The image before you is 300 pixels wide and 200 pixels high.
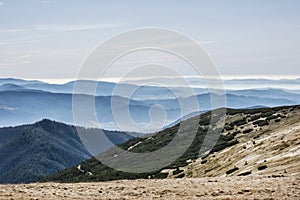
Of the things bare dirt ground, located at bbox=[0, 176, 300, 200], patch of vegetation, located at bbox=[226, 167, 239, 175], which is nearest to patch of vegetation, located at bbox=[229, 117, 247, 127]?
patch of vegetation, located at bbox=[226, 167, 239, 175]

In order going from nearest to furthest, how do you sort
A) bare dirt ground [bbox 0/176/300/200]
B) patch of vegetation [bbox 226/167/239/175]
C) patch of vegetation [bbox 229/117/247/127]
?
bare dirt ground [bbox 0/176/300/200]
patch of vegetation [bbox 226/167/239/175]
patch of vegetation [bbox 229/117/247/127]

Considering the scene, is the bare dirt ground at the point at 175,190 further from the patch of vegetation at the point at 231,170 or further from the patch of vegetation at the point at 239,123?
the patch of vegetation at the point at 239,123

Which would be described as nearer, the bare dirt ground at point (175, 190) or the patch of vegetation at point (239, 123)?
the bare dirt ground at point (175, 190)

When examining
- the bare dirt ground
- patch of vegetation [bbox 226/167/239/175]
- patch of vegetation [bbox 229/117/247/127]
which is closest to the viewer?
the bare dirt ground

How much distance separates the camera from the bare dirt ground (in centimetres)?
3312

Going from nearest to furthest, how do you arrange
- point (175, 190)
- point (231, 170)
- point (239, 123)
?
point (175, 190)
point (231, 170)
point (239, 123)

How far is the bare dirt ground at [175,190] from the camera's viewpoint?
33.1 m

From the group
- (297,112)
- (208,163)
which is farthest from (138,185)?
(297,112)

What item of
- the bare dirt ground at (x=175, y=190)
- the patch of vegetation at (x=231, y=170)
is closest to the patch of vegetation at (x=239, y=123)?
the patch of vegetation at (x=231, y=170)

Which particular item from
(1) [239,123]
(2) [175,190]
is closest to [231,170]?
(2) [175,190]

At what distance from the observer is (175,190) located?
35.8m

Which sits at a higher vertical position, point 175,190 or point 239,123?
point 239,123

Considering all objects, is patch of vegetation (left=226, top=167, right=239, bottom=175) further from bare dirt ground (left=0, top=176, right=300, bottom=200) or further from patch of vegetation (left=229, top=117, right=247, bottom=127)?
patch of vegetation (left=229, top=117, right=247, bottom=127)

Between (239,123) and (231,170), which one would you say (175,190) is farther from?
(239,123)
